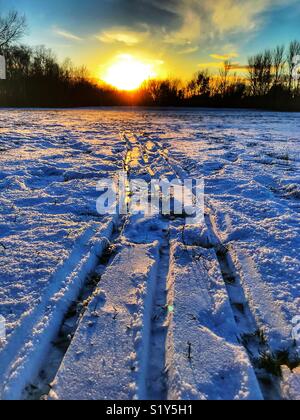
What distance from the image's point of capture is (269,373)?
65.3 inches

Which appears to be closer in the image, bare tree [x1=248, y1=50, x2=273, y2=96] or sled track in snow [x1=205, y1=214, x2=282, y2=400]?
sled track in snow [x1=205, y1=214, x2=282, y2=400]

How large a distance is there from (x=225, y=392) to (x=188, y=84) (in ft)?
160

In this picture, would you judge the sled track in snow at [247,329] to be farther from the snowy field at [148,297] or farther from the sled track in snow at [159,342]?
the sled track in snow at [159,342]

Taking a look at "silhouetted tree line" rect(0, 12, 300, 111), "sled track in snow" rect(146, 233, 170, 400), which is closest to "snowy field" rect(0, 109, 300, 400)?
"sled track in snow" rect(146, 233, 170, 400)

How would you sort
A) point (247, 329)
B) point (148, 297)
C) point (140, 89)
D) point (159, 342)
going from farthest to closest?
point (140, 89) → point (148, 297) → point (247, 329) → point (159, 342)

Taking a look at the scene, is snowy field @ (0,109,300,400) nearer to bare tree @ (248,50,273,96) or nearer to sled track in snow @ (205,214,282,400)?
sled track in snow @ (205,214,282,400)

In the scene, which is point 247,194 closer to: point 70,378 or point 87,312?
point 87,312

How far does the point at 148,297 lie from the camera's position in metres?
2.21

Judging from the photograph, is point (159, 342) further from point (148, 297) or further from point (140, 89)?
point (140, 89)

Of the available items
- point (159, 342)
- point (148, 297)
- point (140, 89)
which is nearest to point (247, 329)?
point (159, 342)

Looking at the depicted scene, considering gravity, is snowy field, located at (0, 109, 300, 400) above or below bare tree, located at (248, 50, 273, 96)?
below

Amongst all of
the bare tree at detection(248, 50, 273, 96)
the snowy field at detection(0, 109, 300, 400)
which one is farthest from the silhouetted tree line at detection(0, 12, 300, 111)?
the snowy field at detection(0, 109, 300, 400)

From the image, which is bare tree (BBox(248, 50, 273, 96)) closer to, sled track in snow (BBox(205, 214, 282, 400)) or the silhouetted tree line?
the silhouetted tree line

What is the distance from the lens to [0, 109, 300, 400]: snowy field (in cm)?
160
